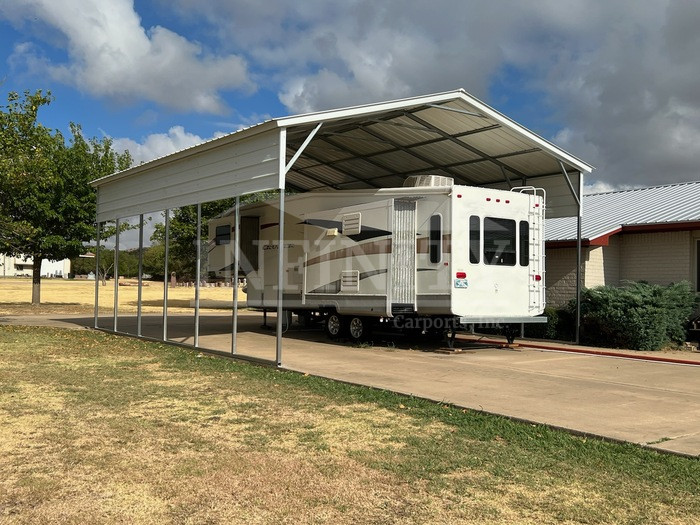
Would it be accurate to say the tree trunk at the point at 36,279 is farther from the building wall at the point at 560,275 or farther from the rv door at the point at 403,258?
the building wall at the point at 560,275

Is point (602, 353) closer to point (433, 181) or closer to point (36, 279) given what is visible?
point (433, 181)

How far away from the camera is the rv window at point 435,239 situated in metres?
13.2

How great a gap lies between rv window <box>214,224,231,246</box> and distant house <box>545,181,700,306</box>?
8.77m

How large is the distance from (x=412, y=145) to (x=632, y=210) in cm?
705

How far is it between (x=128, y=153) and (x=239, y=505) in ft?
93.5

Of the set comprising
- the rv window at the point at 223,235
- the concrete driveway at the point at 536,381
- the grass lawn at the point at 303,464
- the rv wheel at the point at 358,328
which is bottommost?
the grass lawn at the point at 303,464

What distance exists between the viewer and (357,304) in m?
14.5

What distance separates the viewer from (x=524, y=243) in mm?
13898

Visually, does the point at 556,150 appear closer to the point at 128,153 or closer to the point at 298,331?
the point at 298,331

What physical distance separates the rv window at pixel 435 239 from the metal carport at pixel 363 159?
90.4 inches

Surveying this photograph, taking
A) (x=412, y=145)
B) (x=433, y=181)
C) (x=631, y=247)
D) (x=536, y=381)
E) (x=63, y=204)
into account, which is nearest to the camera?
(x=536, y=381)

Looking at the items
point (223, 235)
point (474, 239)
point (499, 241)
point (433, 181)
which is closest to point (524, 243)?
point (499, 241)

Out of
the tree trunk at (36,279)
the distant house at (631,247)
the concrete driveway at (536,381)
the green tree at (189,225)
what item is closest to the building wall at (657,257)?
the distant house at (631,247)

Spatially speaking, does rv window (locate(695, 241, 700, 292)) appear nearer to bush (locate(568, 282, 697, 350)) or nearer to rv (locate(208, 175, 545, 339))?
bush (locate(568, 282, 697, 350))
